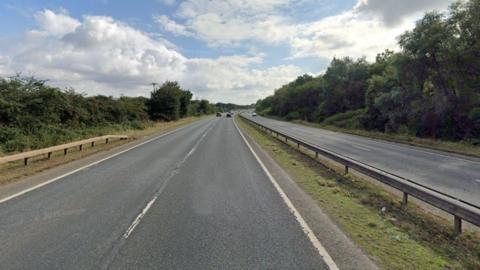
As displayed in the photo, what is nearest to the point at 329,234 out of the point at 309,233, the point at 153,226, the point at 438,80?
the point at 309,233

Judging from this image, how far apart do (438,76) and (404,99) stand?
4034mm

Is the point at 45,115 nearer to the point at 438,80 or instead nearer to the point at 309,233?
the point at 309,233

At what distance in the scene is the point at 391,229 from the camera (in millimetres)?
6094

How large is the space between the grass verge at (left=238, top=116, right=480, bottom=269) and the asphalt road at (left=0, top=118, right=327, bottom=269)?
100cm

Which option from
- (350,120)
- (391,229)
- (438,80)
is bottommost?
(391,229)

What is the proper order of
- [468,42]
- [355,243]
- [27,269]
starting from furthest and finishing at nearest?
[468,42] < [355,243] < [27,269]

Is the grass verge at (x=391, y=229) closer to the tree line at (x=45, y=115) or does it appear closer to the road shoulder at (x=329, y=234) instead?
the road shoulder at (x=329, y=234)

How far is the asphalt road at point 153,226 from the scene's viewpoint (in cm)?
450

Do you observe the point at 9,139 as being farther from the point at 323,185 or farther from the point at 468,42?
the point at 468,42

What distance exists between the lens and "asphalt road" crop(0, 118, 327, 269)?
4497mm

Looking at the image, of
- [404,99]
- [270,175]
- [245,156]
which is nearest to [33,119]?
[245,156]

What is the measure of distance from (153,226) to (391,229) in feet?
13.8

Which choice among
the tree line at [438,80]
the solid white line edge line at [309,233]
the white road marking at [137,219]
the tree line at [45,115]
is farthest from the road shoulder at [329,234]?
the tree line at [438,80]

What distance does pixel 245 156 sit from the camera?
16141mm
